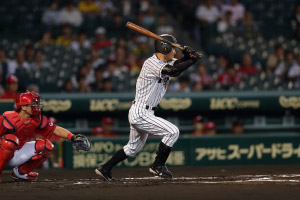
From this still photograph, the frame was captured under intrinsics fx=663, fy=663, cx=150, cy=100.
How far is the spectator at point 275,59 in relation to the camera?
1304 centimetres

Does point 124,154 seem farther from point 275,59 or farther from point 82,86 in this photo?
point 275,59

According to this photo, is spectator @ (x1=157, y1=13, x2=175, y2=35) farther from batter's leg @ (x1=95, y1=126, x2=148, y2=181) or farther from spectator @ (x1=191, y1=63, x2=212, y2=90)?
batter's leg @ (x1=95, y1=126, x2=148, y2=181)

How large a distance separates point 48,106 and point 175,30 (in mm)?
4776

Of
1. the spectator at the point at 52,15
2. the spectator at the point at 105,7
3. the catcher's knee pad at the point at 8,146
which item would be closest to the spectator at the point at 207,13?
the spectator at the point at 105,7

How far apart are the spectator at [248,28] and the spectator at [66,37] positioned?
3.60 meters

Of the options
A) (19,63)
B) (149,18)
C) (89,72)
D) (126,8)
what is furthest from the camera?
(126,8)

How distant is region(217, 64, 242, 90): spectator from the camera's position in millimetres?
12075

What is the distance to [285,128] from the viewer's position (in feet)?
38.6

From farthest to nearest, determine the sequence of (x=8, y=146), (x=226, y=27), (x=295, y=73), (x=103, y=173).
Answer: (x=226, y=27)
(x=295, y=73)
(x=103, y=173)
(x=8, y=146)

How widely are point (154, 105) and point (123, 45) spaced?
496 cm

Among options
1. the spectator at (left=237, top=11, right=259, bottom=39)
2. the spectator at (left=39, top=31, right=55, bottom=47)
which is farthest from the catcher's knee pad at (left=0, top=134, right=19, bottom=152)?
the spectator at (left=237, top=11, right=259, bottom=39)

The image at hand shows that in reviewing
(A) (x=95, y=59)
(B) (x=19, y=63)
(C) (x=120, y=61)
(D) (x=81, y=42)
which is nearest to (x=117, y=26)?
(D) (x=81, y=42)

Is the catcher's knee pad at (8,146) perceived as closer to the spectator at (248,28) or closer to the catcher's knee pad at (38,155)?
the catcher's knee pad at (38,155)

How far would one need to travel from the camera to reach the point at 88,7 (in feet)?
45.3
